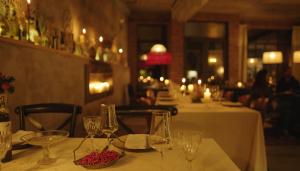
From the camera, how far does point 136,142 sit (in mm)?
1408

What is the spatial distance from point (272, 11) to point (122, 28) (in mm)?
4579

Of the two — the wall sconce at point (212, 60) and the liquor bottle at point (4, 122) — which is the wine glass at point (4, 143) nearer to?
the liquor bottle at point (4, 122)

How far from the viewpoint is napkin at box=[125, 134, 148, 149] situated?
1.34m

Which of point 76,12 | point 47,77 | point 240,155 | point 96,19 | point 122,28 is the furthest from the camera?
point 122,28

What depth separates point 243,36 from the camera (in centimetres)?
888

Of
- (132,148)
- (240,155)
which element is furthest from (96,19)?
(132,148)

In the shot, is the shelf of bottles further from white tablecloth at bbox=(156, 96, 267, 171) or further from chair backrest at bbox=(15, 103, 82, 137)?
white tablecloth at bbox=(156, 96, 267, 171)

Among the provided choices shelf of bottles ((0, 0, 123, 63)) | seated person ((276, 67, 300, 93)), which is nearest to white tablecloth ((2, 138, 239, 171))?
shelf of bottles ((0, 0, 123, 63))

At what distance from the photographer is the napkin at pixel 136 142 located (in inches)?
52.8

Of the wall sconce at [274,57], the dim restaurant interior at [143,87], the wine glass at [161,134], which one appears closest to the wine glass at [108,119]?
the dim restaurant interior at [143,87]

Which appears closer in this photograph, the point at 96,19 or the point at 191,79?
the point at 96,19

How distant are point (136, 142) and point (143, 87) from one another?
7.27 m

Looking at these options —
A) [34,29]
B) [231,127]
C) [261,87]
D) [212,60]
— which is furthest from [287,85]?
[34,29]

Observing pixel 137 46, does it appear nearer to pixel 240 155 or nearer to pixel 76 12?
pixel 76 12
